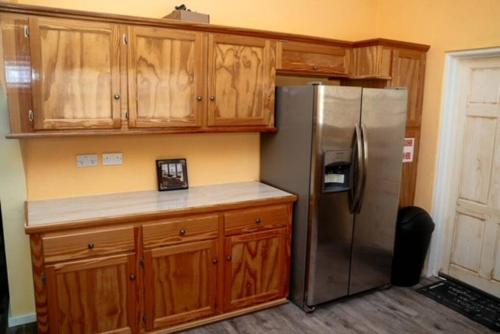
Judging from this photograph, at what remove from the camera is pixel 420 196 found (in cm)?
359

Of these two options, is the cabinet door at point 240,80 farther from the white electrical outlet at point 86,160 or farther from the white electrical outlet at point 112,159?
the white electrical outlet at point 86,160

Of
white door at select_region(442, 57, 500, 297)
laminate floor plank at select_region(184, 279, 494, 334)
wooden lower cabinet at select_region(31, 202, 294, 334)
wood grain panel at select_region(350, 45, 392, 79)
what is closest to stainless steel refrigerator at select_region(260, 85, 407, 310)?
laminate floor plank at select_region(184, 279, 494, 334)

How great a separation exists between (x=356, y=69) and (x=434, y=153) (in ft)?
3.41

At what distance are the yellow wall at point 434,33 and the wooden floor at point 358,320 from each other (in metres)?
0.99

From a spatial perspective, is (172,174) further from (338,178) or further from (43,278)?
(338,178)

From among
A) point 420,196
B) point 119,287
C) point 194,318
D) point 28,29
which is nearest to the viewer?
point 28,29

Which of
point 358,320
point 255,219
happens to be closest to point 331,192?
point 255,219

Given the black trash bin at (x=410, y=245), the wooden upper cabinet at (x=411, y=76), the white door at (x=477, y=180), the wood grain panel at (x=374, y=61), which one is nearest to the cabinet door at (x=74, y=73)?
the wood grain panel at (x=374, y=61)

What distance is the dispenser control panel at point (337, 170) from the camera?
278cm

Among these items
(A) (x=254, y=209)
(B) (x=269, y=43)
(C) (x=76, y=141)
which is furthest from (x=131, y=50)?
(A) (x=254, y=209)

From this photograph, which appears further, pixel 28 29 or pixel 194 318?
pixel 194 318

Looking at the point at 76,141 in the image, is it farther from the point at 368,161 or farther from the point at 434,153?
the point at 434,153

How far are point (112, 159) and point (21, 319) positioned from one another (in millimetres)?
1273

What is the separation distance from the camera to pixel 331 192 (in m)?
2.84
